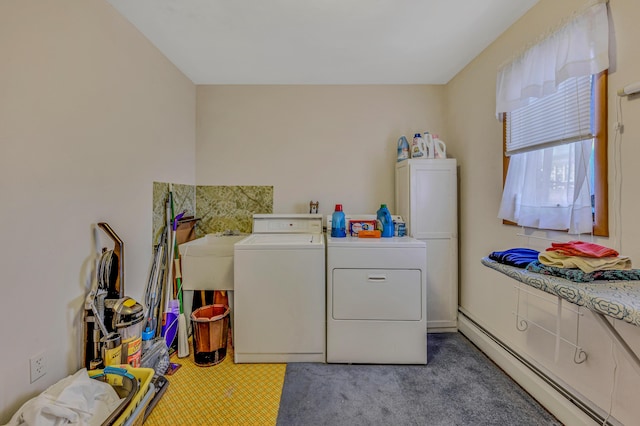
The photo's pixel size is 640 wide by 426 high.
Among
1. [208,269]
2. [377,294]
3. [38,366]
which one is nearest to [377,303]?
[377,294]

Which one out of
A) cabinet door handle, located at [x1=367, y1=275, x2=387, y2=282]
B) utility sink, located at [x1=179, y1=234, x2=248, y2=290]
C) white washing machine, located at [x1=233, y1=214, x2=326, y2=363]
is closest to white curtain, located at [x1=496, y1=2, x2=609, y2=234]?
cabinet door handle, located at [x1=367, y1=275, x2=387, y2=282]

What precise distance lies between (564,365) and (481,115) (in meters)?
1.78

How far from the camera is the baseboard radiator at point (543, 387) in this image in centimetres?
135

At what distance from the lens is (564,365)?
58.4 inches

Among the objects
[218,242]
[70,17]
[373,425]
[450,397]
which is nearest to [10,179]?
[70,17]

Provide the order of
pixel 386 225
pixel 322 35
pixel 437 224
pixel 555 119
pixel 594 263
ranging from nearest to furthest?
pixel 594 263
pixel 555 119
pixel 322 35
pixel 386 225
pixel 437 224

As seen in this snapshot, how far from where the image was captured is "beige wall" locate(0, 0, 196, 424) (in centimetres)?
117

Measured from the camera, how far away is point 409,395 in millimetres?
1695

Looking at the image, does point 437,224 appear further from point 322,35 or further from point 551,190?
point 322,35

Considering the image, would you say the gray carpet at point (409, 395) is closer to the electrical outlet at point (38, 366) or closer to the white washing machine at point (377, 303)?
the white washing machine at point (377, 303)

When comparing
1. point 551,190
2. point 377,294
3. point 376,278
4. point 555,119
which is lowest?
point 377,294

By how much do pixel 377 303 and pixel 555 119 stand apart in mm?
1546

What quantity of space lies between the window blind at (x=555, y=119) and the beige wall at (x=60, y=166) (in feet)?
8.49

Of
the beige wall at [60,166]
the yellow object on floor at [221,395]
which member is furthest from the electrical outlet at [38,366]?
the yellow object on floor at [221,395]
